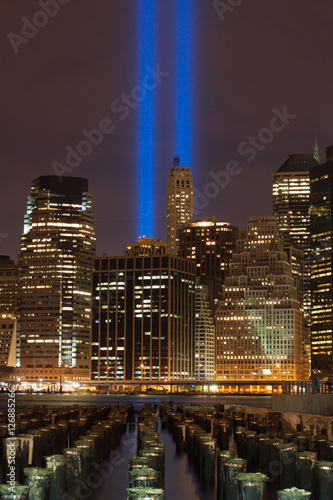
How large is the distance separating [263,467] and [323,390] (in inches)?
1272

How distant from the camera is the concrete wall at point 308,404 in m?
67.2

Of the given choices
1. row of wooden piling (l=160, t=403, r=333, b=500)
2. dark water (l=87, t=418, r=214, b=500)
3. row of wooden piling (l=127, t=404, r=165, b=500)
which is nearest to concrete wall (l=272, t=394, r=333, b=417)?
row of wooden piling (l=160, t=403, r=333, b=500)

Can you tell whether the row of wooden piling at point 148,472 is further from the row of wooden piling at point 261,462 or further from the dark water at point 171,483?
the row of wooden piling at point 261,462

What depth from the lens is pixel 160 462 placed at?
144 feet

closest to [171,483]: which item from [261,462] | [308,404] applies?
[261,462]

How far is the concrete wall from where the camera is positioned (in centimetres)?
6719

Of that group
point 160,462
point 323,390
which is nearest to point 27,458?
point 160,462

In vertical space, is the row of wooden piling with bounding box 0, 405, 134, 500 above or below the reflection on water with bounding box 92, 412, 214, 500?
above

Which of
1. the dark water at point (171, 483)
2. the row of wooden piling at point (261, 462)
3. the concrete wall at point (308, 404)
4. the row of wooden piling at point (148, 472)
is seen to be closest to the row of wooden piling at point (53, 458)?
the dark water at point (171, 483)

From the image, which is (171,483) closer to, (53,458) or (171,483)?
(171,483)

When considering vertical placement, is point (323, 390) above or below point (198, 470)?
above

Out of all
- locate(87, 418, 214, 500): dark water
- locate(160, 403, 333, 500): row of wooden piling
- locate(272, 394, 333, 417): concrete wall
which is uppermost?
locate(272, 394, 333, 417): concrete wall

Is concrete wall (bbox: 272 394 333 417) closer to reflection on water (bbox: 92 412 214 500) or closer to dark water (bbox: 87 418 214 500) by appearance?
reflection on water (bbox: 92 412 214 500)

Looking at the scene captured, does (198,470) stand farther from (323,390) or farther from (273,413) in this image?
(323,390)
